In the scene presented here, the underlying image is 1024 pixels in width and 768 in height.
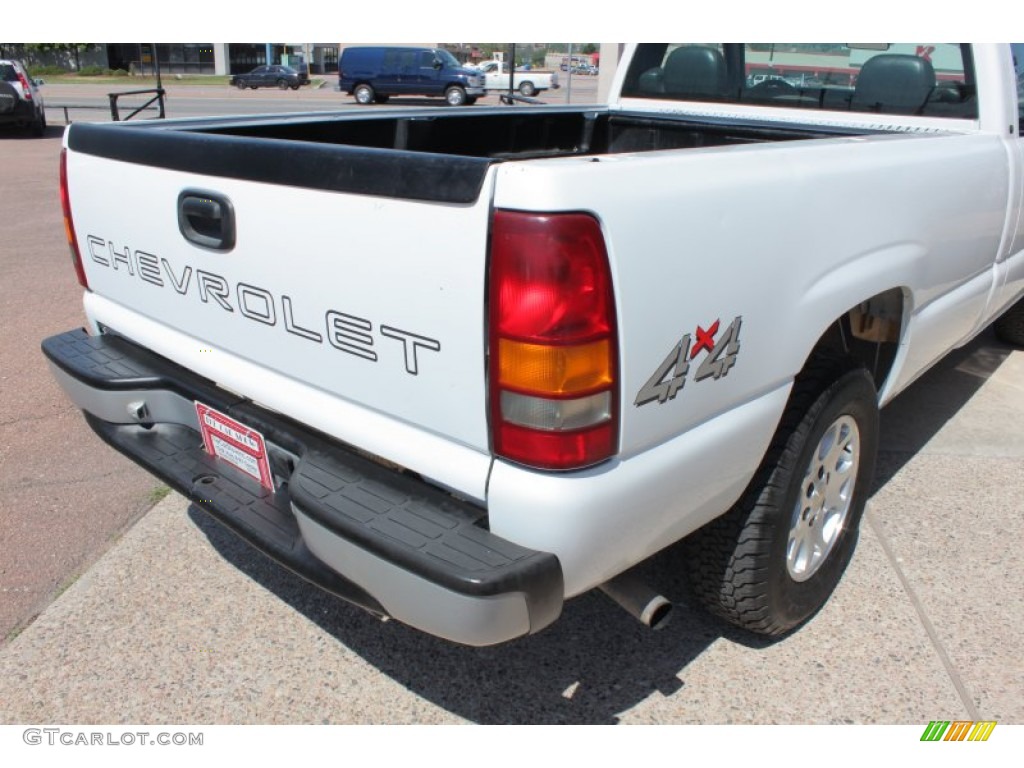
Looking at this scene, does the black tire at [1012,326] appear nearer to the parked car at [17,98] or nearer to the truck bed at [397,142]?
the truck bed at [397,142]

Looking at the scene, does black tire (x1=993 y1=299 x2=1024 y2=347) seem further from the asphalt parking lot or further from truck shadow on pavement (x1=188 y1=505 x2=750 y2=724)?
truck shadow on pavement (x1=188 y1=505 x2=750 y2=724)

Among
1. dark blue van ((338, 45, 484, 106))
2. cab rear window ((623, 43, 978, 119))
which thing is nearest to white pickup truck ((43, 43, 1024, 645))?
cab rear window ((623, 43, 978, 119))

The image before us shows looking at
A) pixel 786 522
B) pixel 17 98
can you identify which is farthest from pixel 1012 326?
pixel 17 98

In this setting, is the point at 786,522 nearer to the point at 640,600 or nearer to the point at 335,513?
the point at 640,600

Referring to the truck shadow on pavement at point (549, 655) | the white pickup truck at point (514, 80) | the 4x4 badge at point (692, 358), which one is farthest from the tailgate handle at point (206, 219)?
the white pickup truck at point (514, 80)

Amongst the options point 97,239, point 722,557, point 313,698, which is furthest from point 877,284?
point 97,239

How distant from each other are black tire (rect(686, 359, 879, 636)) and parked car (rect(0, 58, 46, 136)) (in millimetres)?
17602

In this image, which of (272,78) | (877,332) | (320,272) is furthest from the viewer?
(272,78)

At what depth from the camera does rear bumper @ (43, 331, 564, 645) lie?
66.4 inches

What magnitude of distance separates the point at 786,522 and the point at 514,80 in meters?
31.5

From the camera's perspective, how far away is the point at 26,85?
1623 centimetres

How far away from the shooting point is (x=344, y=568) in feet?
6.08

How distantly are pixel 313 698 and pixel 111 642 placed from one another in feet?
2.25

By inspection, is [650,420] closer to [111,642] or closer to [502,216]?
[502,216]
